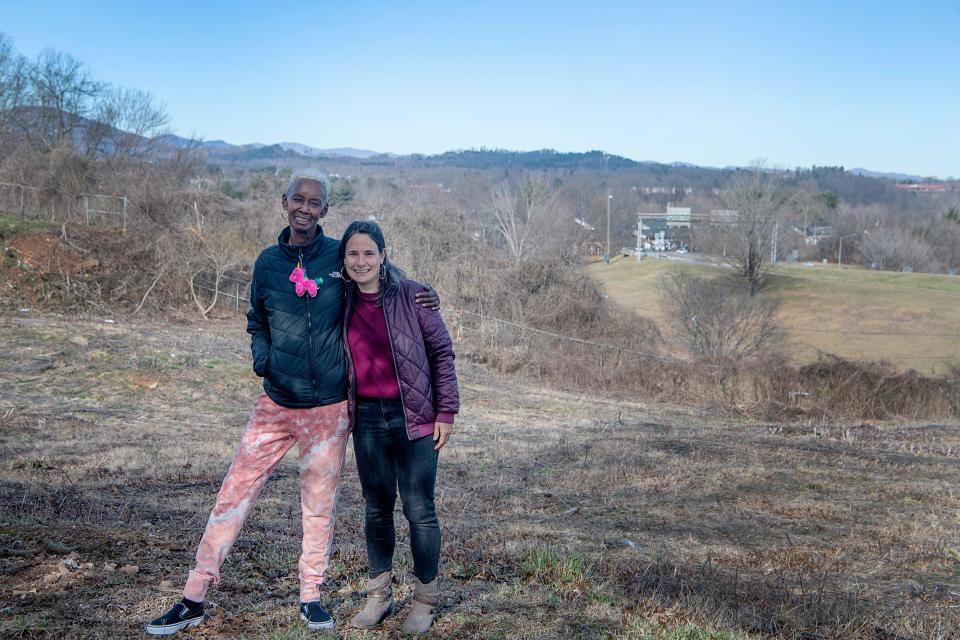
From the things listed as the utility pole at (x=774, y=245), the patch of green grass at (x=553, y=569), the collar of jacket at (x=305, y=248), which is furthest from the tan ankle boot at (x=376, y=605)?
the utility pole at (x=774, y=245)

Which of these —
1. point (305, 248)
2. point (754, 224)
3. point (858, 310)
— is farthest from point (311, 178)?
point (754, 224)

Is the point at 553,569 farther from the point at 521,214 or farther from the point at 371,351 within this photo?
the point at 521,214

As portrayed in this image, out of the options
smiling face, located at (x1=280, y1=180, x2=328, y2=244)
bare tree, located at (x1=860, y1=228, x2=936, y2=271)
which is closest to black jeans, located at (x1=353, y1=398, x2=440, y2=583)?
smiling face, located at (x1=280, y1=180, x2=328, y2=244)

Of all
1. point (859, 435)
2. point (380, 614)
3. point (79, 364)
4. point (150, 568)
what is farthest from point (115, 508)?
point (859, 435)

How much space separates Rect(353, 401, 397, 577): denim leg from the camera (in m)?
3.65

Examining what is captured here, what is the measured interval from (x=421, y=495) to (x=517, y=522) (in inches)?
137

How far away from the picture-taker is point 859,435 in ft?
50.9

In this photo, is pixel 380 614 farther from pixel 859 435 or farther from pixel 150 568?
pixel 859 435

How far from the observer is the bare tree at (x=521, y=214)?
156 ft

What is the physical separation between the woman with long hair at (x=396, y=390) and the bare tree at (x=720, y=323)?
103 feet

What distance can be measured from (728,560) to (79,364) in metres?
12.4

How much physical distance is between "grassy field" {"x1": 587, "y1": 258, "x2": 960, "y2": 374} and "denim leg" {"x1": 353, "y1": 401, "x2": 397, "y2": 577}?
36595mm

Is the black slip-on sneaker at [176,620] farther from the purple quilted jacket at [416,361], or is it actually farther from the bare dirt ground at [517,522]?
the purple quilted jacket at [416,361]

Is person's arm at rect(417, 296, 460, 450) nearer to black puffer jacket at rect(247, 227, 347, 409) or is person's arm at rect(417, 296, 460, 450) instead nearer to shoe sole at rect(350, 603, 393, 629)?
black puffer jacket at rect(247, 227, 347, 409)
